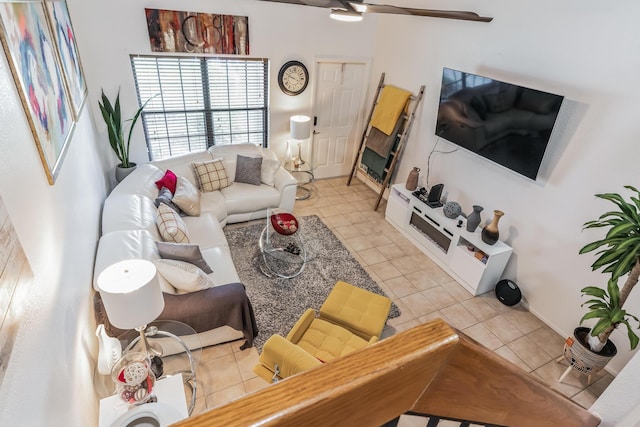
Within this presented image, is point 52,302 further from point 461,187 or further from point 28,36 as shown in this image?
point 461,187

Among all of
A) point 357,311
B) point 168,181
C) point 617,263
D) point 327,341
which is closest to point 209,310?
point 327,341

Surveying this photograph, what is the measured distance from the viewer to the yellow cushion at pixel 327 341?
2.62 m

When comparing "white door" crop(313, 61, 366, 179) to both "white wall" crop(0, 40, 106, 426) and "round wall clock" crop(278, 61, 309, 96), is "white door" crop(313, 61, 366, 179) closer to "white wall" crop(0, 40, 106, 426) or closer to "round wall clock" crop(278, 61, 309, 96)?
"round wall clock" crop(278, 61, 309, 96)

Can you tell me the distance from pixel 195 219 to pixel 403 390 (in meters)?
3.74

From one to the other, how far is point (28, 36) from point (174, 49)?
263 centimetres

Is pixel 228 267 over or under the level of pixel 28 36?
under

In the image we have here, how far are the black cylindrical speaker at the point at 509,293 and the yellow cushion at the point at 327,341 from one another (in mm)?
1807

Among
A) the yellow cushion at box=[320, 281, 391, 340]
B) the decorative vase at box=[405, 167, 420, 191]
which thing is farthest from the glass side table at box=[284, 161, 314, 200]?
the yellow cushion at box=[320, 281, 391, 340]

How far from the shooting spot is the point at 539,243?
11.3 ft

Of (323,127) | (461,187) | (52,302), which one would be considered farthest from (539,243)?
(52,302)

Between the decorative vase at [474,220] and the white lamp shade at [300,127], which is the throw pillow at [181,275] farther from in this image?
the white lamp shade at [300,127]

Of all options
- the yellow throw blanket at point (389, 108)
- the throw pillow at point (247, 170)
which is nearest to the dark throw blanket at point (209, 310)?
the throw pillow at point (247, 170)

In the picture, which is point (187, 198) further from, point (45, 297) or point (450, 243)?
point (450, 243)

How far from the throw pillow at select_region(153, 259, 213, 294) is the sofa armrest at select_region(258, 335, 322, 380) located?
2.63ft
